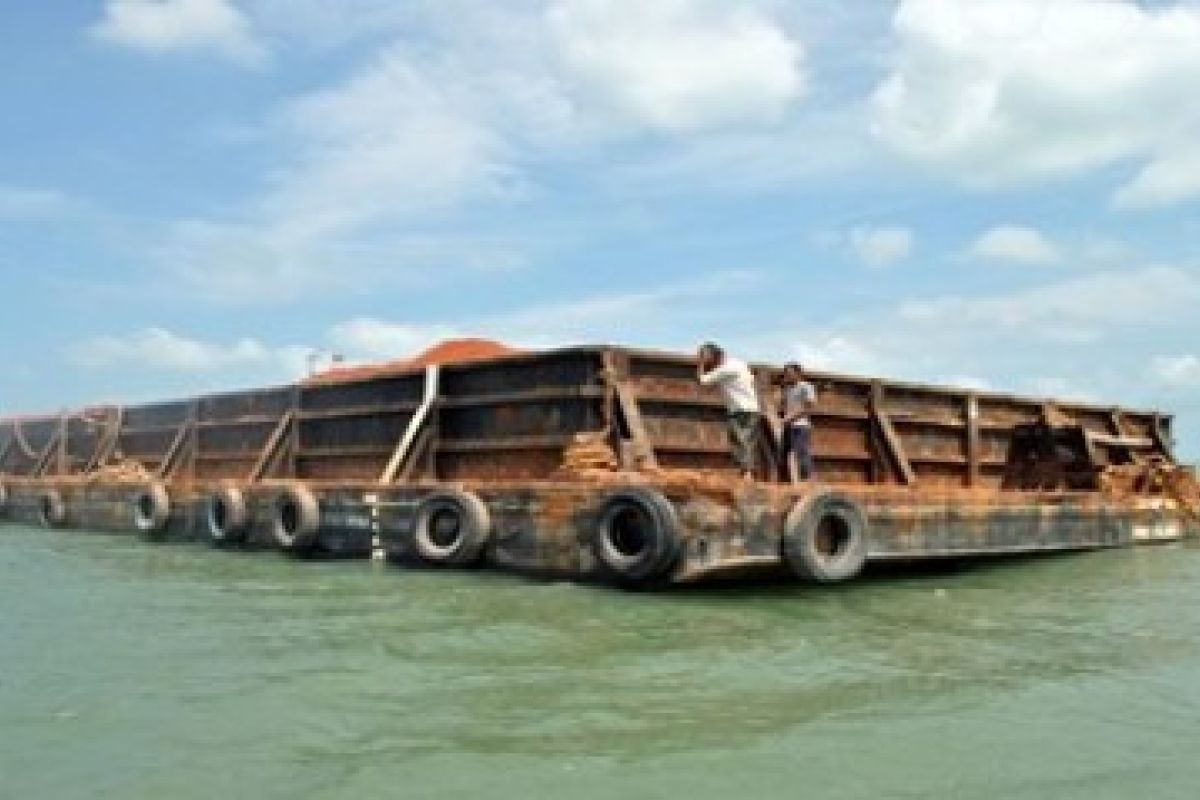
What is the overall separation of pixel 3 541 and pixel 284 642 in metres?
11.6

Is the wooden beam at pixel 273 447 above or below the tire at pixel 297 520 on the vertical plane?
above

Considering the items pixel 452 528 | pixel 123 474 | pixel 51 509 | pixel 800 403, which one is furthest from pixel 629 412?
pixel 51 509

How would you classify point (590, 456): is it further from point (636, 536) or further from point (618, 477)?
point (636, 536)

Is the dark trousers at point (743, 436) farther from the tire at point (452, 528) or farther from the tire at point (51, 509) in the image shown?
the tire at point (51, 509)

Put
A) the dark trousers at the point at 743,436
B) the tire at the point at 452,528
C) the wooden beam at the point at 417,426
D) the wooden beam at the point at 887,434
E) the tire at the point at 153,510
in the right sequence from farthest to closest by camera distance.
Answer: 1. the tire at the point at 153,510
2. the wooden beam at the point at 887,434
3. the wooden beam at the point at 417,426
4. the tire at the point at 452,528
5. the dark trousers at the point at 743,436

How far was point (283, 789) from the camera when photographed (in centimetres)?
467

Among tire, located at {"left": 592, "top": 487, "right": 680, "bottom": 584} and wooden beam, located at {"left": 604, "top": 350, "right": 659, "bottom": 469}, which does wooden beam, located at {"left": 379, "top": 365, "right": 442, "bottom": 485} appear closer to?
wooden beam, located at {"left": 604, "top": 350, "right": 659, "bottom": 469}

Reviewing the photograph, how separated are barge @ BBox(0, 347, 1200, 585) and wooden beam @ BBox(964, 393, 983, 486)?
37mm

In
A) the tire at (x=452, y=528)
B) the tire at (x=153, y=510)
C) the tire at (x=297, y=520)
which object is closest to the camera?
the tire at (x=452, y=528)

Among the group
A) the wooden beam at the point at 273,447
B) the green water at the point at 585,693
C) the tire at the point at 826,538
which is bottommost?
the green water at the point at 585,693

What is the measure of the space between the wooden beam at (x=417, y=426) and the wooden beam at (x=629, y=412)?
266 cm

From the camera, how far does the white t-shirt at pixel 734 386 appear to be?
1152 cm

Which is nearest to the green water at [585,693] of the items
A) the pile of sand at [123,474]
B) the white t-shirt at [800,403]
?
the white t-shirt at [800,403]

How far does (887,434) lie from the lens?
14.8 meters
